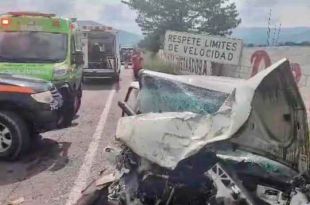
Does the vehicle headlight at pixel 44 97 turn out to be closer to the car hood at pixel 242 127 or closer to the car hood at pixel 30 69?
the car hood at pixel 30 69

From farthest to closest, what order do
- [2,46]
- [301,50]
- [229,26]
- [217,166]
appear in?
[229,26] → [301,50] → [2,46] → [217,166]

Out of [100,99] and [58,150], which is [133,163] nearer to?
[58,150]

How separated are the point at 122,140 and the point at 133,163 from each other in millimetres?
205

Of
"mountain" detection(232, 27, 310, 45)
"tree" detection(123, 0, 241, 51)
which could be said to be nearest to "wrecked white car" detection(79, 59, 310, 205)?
"mountain" detection(232, 27, 310, 45)

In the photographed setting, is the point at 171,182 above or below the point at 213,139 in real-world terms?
below

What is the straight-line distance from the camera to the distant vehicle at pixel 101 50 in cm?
2286

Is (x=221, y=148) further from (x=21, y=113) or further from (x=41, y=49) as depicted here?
(x=41, y=49)

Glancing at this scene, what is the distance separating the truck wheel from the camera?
24.5 feet

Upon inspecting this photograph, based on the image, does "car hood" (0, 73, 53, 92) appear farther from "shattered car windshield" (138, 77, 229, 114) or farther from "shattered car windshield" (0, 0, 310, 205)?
"shattered car windshield" (138, 77, 229, 114)

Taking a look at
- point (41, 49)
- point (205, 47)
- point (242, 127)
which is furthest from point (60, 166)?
point (205, 47)

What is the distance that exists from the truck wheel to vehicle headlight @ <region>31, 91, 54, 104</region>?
0.42 m

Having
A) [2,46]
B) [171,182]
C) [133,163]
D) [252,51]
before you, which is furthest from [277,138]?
[252,51]

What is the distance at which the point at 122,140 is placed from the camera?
163 inches

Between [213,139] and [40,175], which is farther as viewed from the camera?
[40,175]
